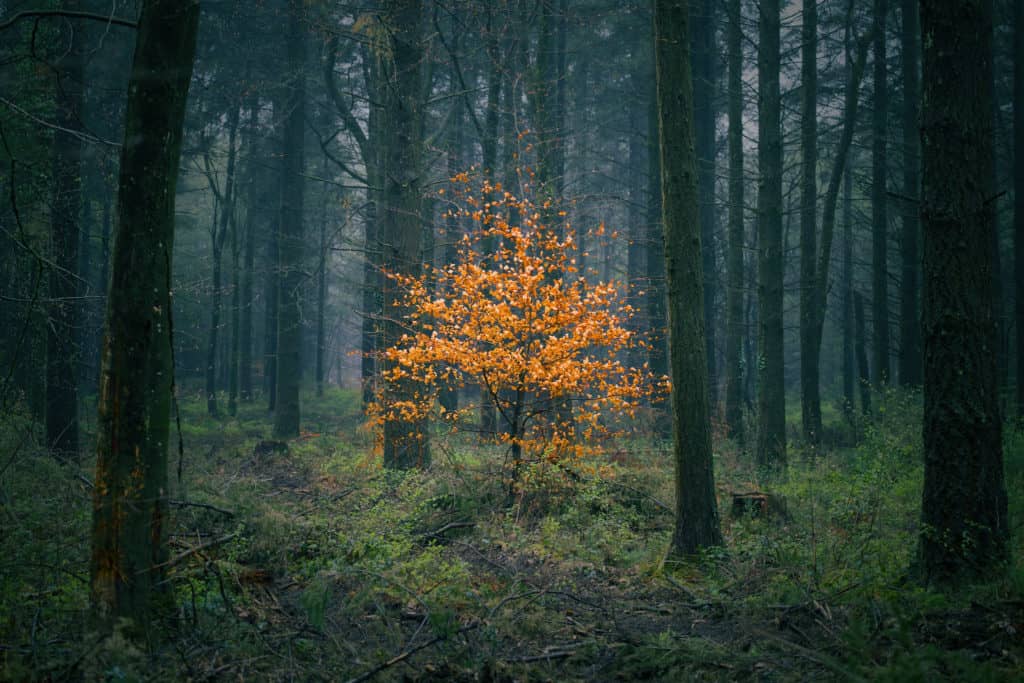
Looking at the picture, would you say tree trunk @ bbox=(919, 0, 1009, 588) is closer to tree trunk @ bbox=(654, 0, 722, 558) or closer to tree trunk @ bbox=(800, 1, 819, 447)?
tree trunk @ bbox=(654, 0, 722, 558)

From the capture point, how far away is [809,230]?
15.3 meters

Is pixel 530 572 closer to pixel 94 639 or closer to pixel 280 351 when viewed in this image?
pixel 94 639

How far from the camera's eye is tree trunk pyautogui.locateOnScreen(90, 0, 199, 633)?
13.7 feet

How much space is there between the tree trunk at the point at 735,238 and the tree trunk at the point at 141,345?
466 inches

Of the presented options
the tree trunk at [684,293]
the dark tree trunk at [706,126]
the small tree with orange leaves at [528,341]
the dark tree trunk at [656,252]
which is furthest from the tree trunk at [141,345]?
the dark tree trunk at [706,126]

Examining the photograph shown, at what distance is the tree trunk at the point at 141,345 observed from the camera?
4164mm

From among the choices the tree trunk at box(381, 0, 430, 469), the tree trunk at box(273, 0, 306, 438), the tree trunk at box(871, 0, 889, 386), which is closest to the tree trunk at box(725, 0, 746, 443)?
the tree trunk at box(871, 0, 889, 386)

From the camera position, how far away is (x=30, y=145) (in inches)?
459

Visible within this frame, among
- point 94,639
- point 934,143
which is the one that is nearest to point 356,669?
point 94,639

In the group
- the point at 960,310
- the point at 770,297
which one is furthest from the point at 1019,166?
the point at 960,310

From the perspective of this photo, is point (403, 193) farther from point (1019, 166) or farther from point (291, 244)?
point (1019, 166)

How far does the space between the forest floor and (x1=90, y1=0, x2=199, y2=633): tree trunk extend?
1.05 feet

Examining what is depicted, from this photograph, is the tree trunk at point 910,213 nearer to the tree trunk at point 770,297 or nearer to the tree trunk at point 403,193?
the tree trunk at point 770,297

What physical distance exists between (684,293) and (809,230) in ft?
32.7
